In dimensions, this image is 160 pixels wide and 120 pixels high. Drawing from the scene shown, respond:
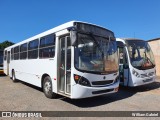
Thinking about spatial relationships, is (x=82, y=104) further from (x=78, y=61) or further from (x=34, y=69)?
(x=34, y=69)

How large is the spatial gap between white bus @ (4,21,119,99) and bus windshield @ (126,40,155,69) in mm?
1953

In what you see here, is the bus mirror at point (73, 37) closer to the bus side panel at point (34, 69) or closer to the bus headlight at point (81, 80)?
the bus headlight at point (81, 80)

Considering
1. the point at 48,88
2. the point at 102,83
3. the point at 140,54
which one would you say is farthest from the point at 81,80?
the point at 140,54

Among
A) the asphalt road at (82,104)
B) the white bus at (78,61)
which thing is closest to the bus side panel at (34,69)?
the white bus at (78,61)

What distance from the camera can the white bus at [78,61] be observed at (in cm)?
612

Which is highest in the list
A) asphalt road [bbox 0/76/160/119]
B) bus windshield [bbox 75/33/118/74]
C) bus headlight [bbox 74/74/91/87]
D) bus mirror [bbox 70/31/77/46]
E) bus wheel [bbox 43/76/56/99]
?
bus mirror [bbox 70/31/77/46]

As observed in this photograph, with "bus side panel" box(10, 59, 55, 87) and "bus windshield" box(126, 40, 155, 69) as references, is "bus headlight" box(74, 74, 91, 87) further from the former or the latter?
"bus windshield" box(126, 40, 155, 69)

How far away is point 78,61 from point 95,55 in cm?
78

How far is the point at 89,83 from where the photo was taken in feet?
20.4

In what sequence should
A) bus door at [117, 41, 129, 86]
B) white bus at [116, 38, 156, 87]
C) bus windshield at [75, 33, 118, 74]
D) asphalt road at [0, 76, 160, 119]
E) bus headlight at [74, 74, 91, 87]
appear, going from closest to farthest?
bus headlight at [74, 74, 91, 87] < bus windshield at [75, 33, 118, 74] < asphalt road at [0, 76, 160, 119] < white bus at [116, 38, 156, 87] < bus door at [117, 41, 129, 86]

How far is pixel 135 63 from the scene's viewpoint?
900 cm

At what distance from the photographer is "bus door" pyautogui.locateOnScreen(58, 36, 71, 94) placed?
6.51 meters

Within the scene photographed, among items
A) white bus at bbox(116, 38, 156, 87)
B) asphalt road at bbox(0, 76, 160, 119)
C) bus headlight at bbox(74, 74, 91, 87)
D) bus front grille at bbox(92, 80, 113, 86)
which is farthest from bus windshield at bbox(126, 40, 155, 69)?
bus headlight at bbox(74, 74, 91, 87)

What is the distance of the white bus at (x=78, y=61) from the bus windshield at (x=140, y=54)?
76.9 inches
